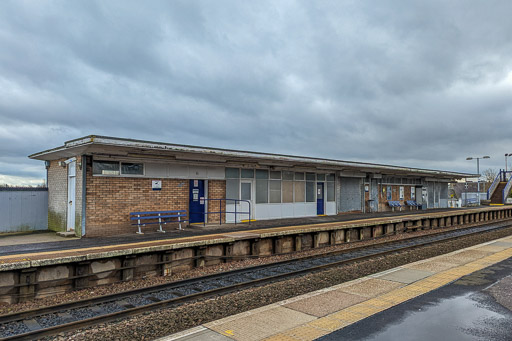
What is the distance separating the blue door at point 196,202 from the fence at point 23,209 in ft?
20.3

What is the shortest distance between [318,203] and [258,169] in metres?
5.50

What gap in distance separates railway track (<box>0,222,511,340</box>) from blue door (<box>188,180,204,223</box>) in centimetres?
617

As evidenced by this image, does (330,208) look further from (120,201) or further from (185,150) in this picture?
(120,201)

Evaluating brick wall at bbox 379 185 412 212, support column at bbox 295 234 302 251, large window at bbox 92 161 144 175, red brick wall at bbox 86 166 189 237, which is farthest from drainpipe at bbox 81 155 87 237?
brick wall at bbox 379 185 412 212

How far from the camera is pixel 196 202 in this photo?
16.2 m

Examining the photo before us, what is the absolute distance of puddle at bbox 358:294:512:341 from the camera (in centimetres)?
472

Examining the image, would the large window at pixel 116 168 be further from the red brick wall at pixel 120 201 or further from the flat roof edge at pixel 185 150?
the flat roof edge at pixel 185 150

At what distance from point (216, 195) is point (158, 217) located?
344 cm

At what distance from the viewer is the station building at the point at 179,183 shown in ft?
42.6

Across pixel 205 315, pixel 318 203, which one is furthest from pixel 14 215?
pixel 318 203

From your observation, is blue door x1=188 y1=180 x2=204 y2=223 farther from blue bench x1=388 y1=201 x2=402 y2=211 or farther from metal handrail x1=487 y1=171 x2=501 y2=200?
metal handrail x1=487 y1=171 x2=501 y2=200

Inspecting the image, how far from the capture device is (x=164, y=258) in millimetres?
9836

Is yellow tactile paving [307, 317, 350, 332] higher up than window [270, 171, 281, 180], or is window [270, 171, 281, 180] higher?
window [270, 171, 281, 180]

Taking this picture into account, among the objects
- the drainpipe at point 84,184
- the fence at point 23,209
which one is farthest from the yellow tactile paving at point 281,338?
the fence at point 23,209
